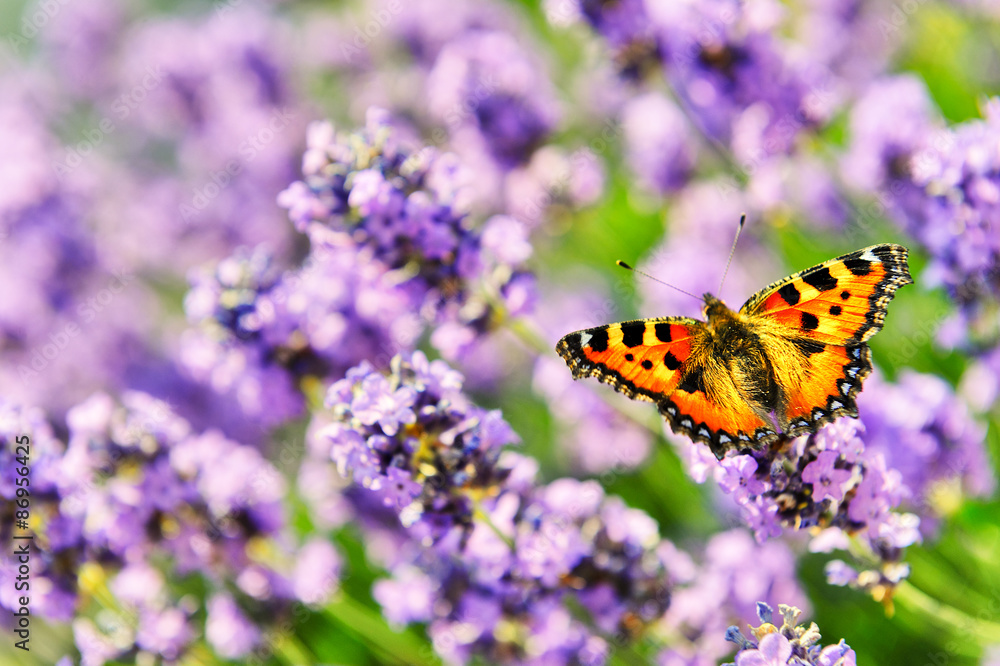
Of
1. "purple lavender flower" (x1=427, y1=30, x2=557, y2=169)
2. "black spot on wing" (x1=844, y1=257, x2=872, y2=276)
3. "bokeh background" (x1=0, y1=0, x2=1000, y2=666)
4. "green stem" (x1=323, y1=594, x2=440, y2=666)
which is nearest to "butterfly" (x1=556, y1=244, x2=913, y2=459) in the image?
"black spot on wing" (x1=844, y1=257, x2=872, y2=276)

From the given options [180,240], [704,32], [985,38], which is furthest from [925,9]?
[180,240]

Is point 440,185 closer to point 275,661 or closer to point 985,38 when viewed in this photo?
point 275,661

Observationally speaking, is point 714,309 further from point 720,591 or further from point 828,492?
point 720,591

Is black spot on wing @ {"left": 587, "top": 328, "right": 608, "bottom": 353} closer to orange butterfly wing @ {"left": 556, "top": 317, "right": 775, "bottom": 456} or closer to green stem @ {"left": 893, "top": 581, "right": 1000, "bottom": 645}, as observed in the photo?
orange butterfly wing @ {"left": 556, "top": 317, "right": 775, "bottom": 456}

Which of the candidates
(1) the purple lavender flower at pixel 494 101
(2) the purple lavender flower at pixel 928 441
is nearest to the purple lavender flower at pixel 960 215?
(2) the purple lavender flower at pixel 928 441

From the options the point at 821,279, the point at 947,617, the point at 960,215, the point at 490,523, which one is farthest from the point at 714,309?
the point at 947,617

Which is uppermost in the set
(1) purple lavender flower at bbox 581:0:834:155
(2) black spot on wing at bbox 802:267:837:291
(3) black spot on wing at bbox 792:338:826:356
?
(1) purple lavender flower at bbox 581:0:834:155
